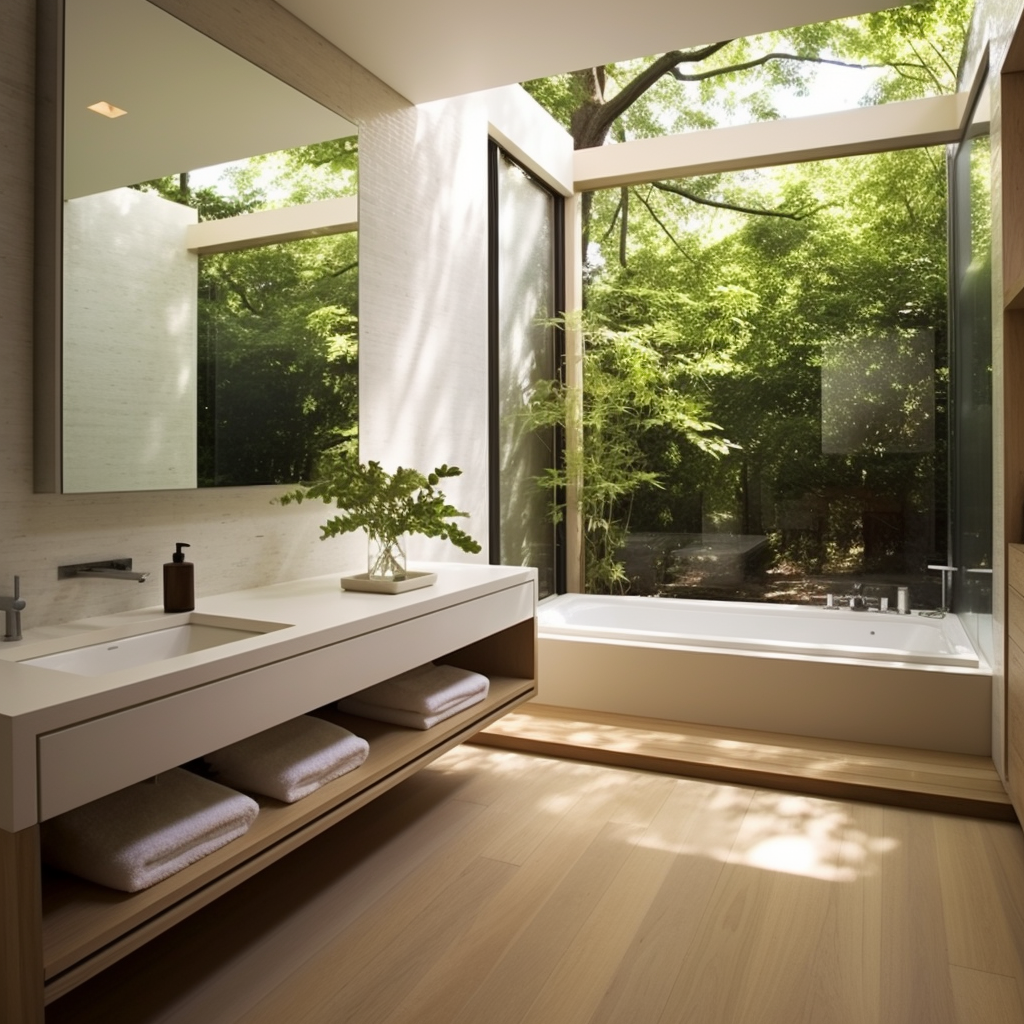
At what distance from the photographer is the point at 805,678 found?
3307mm

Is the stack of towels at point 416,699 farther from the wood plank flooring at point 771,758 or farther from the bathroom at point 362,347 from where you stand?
the wood plank flooring at point 771,758

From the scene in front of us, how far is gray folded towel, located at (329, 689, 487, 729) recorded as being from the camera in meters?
2.45

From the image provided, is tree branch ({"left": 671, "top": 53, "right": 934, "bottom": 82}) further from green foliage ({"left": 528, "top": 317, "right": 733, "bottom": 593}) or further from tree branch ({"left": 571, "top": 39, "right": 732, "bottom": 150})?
green foliage ({"left": 528, "top": 317, "right": 733, "bottom": 593})

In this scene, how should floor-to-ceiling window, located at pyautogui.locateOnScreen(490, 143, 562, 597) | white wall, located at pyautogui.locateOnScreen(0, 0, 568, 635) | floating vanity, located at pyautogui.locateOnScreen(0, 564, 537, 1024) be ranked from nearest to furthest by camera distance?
floating vanity, located at pyautogui.locateOnScreen(0, 564, 537, 1024)
white wall, located at pyautogui.locateOnScreen(0, 0, 568, 635)
floor-to-ceiling window, located at pyautogui.locateOnScreen(490, 143, 562, 597)

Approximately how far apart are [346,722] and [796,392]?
2.72m

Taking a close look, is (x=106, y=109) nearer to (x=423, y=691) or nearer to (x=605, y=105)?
(x=423, y=691)

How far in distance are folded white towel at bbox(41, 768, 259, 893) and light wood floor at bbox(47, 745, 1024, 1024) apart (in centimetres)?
35

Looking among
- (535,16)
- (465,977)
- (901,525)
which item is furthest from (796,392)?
(465,977)

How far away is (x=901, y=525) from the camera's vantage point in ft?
13.2

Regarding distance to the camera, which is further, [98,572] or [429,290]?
[429,290]

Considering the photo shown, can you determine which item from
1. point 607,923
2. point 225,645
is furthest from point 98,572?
point 607,923

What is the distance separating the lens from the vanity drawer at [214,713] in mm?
1368

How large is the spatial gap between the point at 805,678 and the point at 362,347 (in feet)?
6.57

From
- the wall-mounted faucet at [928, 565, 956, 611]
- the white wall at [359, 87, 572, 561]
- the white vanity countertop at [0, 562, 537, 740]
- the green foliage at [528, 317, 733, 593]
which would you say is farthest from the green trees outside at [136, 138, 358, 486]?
→ the wall-mounted faucet at [928, 565, 956, 611]
